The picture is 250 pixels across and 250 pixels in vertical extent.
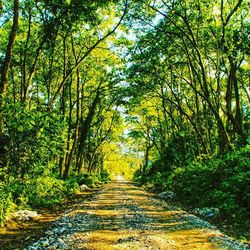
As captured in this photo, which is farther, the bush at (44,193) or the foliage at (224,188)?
the bush at (44,193)

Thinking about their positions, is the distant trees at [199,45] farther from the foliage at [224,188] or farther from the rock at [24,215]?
the rock at [24,215]

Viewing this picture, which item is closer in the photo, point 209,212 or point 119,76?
point 209,212

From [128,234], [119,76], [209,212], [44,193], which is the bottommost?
[128,234]

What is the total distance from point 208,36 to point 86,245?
713 inches

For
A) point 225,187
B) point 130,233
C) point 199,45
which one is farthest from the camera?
point 199,45

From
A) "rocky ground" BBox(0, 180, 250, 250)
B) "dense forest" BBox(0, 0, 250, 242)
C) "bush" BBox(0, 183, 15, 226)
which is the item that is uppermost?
"dense forest" BBox(0, 0, 250, 242)

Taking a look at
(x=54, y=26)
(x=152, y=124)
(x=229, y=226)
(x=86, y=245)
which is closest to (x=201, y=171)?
(x=229, y=226)

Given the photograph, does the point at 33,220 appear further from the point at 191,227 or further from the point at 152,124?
the point at 152,124

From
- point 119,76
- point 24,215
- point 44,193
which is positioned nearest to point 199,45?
point 119,76

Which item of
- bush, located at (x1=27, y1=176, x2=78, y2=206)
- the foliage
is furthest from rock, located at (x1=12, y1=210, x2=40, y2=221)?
the foliage

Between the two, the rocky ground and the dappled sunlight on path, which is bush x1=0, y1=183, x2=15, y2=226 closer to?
the rocky ground

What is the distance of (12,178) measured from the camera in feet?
42.5

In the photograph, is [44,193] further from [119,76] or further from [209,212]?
[119,76]

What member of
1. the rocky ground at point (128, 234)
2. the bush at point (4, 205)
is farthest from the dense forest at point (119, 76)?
the rocky ground at point (128, 234)
